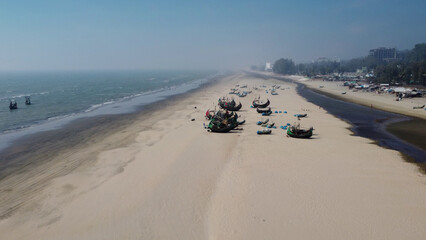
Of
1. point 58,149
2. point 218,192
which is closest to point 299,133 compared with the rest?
point 218,192

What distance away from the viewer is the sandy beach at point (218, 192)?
14859 mm

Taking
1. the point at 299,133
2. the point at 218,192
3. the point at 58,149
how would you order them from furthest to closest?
the point at 299,133 < the point at 58,149 < the point at 218,192

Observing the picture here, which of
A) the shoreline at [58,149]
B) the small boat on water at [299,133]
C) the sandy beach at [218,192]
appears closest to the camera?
the sandy beach at [218,192]

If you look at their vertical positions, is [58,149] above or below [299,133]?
below

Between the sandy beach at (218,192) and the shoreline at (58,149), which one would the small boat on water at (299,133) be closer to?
the sandy beach at (218,192)

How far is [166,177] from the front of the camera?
21734 millimetres

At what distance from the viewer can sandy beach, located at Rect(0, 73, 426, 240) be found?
585 inches

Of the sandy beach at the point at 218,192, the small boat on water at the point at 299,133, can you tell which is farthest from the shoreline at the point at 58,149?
the small boat on water at the point at 299,133

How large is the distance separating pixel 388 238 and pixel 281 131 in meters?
22.5

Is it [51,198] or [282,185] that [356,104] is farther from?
[51,198]

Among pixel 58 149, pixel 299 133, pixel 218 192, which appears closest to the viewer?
pixel 218 192

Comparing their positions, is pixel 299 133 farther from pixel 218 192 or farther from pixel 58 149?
pixel 58 149

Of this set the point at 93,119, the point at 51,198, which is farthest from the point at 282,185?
the point at 93,119

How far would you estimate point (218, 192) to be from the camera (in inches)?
749
